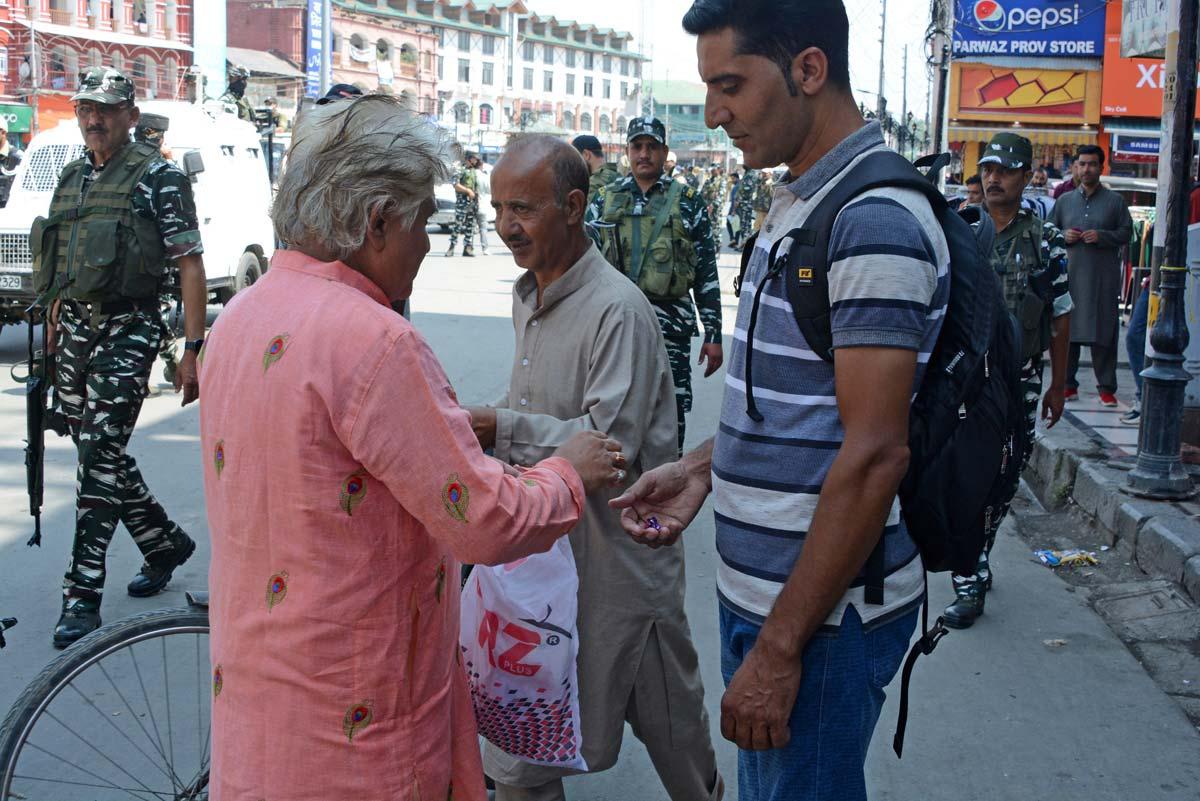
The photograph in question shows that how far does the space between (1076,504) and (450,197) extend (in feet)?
71.5

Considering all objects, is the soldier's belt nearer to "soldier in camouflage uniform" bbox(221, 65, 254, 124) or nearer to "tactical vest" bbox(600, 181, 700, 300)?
"tactical vest" bbox(600, 181, 700, 300)

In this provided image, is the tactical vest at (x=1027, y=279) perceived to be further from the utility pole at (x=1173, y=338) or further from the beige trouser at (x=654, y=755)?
the beige trouser at (x=654, y=755)

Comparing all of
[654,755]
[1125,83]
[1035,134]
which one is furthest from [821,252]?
[1035,134]

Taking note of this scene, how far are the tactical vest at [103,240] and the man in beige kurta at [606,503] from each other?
2.51 meters

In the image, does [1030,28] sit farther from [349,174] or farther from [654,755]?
[349,174]

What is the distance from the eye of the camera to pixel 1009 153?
18.6ft

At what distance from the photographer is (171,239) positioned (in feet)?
16.6

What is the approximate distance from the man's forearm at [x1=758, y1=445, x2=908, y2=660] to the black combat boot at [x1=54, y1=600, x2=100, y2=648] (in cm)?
362

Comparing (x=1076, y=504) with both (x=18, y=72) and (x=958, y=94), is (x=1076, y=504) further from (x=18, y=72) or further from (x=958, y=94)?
(x=18, y=72)

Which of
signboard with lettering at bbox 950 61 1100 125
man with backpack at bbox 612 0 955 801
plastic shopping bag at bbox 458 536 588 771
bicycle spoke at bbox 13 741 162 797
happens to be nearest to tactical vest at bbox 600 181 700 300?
bicycle spoke at bbox 13 741 162 797

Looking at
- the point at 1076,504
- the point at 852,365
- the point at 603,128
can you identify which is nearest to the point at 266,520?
the point at 852,365

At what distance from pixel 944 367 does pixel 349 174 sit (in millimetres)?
978

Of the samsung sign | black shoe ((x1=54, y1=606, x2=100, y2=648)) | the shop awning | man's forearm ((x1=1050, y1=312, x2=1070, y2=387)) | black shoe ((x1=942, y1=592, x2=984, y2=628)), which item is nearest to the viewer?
black shoe ((x1=54, y1=606, x2=100, y2=648))

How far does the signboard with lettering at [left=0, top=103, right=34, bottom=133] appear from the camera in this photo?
155 feet
